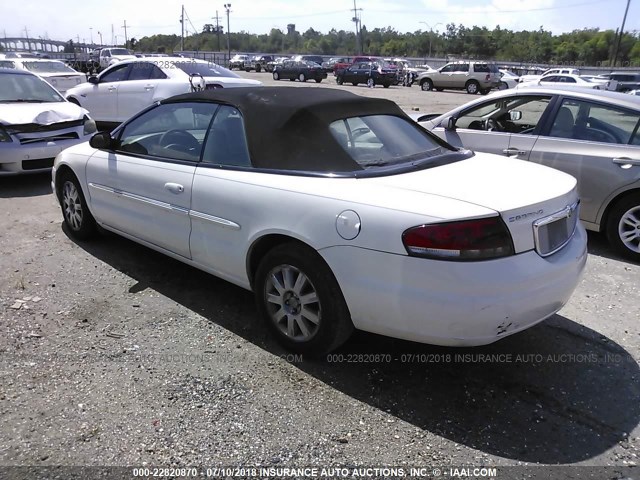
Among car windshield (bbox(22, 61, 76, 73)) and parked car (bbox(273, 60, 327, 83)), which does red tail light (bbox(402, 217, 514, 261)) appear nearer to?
car windshield (bbox(22, 61, 76, 73))

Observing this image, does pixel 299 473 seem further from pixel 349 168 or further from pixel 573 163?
pixel 573 163

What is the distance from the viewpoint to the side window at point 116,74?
11578 mm

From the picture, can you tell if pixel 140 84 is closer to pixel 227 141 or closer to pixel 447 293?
pixel 227 141

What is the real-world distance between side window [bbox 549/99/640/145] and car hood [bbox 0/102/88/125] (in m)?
6.64

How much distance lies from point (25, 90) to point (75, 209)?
4554 mm

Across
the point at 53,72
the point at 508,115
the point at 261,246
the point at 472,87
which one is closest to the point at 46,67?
the point at 53,72

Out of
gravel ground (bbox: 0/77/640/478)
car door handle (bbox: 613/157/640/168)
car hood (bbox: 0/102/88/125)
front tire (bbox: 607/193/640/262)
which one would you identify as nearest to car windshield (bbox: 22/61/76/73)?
car hood (bbox: 0/102/88/125)

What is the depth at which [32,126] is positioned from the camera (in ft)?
24.3

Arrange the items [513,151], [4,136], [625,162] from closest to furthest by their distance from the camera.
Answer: [625,162] < [513,151] < [4,136]

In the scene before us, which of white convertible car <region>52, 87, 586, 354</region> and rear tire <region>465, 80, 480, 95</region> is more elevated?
white convertible car <region>52, 87, 586, 354</region>

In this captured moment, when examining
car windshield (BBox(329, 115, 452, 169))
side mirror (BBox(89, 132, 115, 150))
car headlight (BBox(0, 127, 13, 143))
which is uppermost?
car windshield (BBox(329, 115, 452, 169))

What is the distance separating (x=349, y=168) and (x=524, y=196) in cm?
100

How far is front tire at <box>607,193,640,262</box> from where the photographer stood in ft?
16.8

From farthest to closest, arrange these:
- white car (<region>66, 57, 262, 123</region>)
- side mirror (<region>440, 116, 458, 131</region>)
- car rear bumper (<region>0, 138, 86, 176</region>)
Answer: white car (<region>66, 57, 262, 123</region>) < car rear bumper (<region>0, 138, 86, 176</region>) < side mirror (<region>440, 116, 458, 131</region>)
